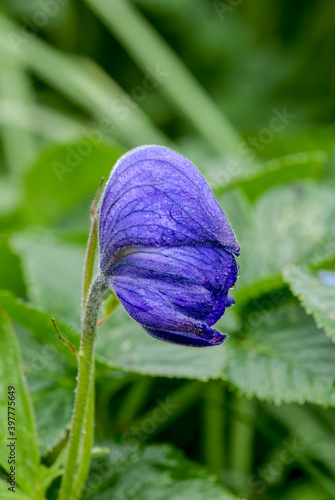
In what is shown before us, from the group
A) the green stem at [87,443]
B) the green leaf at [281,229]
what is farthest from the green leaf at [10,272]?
the green stem at [87,443]

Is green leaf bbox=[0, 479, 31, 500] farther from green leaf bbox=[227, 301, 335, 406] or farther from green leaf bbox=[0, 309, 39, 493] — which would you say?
green leaf bbox=[227, 301, 335, 406]

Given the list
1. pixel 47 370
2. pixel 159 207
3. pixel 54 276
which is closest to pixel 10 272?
pixel 54 276

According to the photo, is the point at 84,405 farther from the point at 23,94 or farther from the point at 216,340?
the point at 23,94

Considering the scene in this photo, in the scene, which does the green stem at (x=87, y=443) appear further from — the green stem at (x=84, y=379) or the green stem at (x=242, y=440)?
the green stem at (x=242, y=440)

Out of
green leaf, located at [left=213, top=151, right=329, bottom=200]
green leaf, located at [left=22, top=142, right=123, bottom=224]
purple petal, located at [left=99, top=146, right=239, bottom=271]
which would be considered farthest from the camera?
green leaf, located at [left=22, top=142, right=123, bottom=224]

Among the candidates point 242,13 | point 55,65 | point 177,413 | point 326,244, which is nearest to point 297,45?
point 242,13

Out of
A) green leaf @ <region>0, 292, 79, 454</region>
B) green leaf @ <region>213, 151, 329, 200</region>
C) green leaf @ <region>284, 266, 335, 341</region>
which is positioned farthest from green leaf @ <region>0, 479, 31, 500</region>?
green leaf @ <region>213, 151, 329, 200</region>

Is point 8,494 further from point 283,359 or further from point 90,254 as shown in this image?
point 283,359
